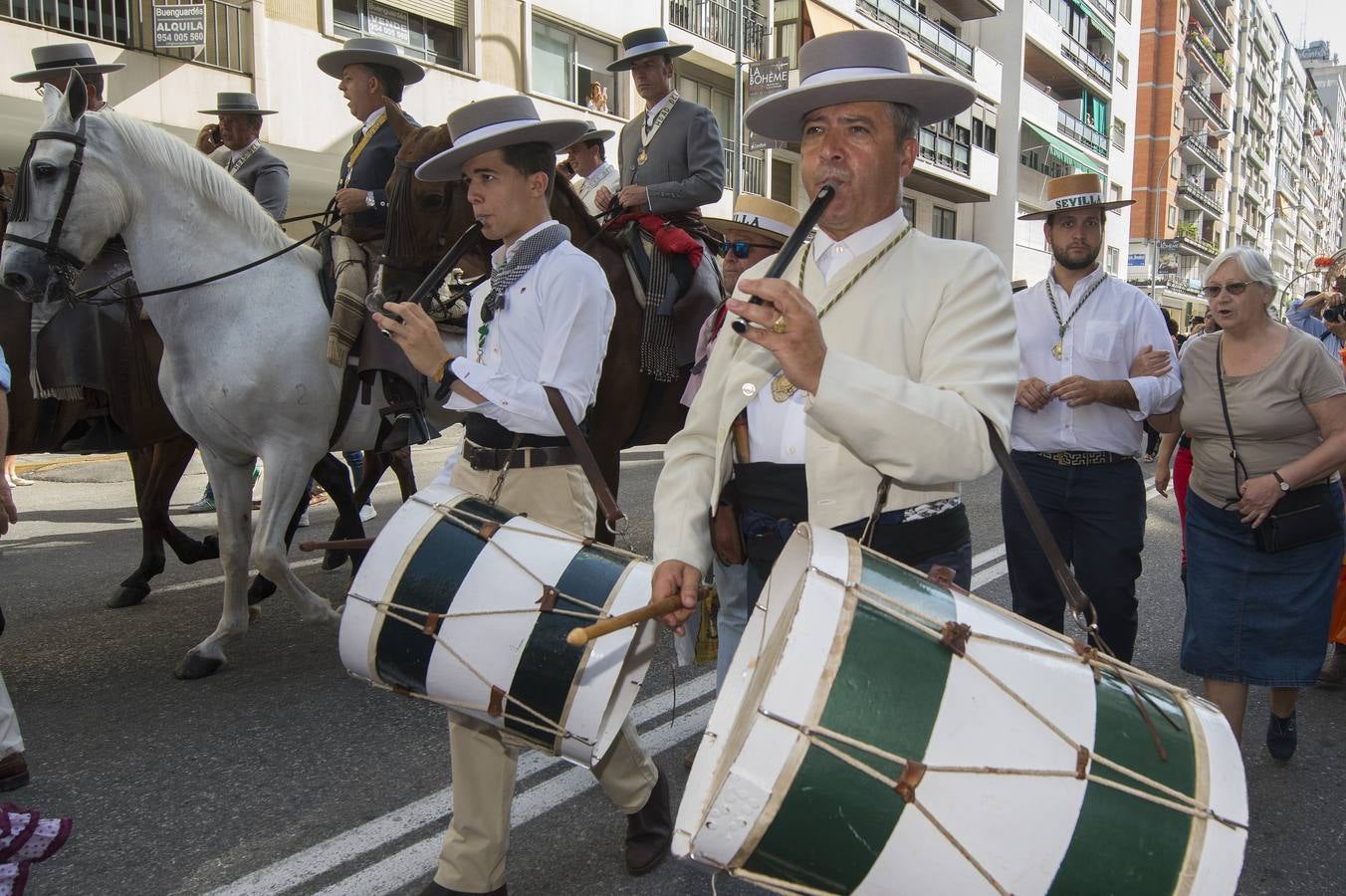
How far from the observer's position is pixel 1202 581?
3900mm

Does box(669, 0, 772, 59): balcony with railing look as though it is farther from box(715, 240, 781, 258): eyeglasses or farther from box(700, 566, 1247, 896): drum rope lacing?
box(700, 566, 1247, 896): drum rope lacing

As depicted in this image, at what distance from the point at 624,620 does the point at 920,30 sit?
Result: 99.8 ft

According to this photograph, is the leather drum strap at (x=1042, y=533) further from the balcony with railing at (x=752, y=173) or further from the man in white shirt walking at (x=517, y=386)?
the balcony with railing at (x=752, y=173)

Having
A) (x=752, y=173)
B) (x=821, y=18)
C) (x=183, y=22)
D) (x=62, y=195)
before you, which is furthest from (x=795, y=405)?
(x=821, y=18)

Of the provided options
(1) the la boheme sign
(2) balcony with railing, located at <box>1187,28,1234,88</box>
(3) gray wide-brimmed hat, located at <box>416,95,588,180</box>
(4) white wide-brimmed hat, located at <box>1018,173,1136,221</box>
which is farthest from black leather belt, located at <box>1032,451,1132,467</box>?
(2) balcony with railing, located at <box>1187,28,1234,88</box>

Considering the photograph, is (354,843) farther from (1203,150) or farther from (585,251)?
(1203,150)

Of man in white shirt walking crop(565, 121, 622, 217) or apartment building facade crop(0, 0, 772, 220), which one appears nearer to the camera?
man in white shirt walking crop(565, 121, 622, 217)

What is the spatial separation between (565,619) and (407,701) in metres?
2.26

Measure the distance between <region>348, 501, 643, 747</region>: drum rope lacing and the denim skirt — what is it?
2.53 meters

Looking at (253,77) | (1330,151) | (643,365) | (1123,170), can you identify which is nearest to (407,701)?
(643,365)

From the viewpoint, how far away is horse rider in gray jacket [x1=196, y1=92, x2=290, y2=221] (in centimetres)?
629

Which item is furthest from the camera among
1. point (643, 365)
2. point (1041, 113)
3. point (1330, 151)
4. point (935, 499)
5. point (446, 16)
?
point (1330, 151)

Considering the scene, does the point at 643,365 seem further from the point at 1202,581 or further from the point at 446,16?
the point at 446,16

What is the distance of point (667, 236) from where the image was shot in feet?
16.2
